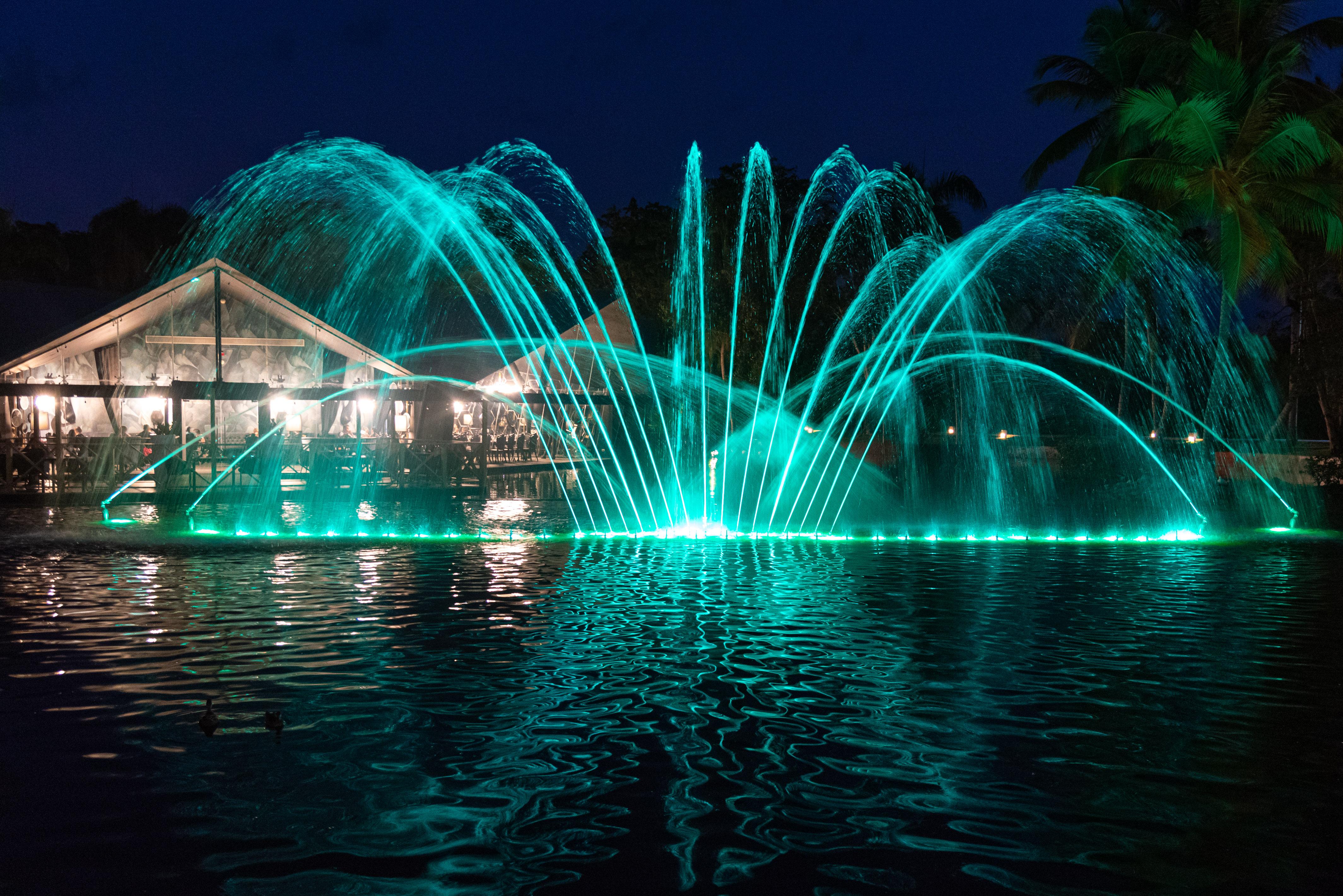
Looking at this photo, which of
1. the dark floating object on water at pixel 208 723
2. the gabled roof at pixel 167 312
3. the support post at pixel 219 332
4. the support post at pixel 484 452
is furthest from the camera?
the gabled roof at pixel 167 312

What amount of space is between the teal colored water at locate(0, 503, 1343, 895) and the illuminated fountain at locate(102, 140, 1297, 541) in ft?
27.0

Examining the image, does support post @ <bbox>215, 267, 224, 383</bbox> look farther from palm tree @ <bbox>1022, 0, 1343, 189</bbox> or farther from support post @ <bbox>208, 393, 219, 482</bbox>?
palm tree @ <bbox>1022, 0, 1343, 189</bbox>

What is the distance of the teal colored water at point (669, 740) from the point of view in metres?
5.08

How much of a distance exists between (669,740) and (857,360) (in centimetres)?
3396

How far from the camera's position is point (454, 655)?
9539 mm

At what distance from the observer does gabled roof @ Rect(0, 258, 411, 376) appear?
36.2 m

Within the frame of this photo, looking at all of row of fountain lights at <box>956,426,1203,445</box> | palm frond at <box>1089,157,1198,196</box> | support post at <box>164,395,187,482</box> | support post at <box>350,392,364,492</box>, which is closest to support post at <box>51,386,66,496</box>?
support post at <box>164,395,187,482</box>

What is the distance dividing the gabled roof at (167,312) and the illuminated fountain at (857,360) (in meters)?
1.32

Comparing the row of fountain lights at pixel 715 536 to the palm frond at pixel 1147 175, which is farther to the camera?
the palm frond at pixel 1147 175

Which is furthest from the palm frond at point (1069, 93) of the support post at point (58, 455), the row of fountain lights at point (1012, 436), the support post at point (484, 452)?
the support post at point (58, 455)

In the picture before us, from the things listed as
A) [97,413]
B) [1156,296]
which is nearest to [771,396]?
[1156,296]

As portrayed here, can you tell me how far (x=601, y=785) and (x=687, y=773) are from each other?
0.53 meters

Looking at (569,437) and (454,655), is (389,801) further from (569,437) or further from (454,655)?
(569,437)

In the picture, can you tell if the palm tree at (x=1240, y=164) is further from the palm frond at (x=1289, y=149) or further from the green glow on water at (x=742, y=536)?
the green glow on water at (x=742, y=536)
